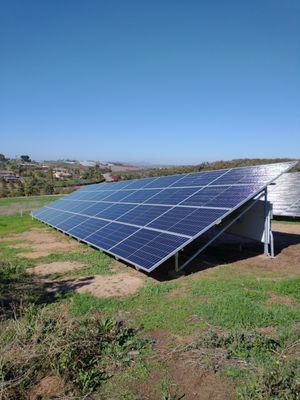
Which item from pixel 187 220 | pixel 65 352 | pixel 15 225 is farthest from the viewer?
pixel 15 225

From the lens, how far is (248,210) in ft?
44.7

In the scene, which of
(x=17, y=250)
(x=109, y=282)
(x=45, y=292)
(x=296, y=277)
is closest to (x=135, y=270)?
(x=109, y=282)

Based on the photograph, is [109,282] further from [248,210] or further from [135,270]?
[248,210]

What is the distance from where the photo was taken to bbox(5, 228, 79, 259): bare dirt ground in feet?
51.1

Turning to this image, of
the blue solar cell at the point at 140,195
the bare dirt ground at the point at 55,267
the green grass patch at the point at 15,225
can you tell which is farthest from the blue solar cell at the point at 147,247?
the green grass patch at the point at 15,225

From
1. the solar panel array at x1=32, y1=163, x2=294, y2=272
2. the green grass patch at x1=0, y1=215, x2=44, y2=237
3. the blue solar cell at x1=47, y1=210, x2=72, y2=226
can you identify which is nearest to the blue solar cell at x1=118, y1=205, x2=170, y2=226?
the solar panel array at x1=32, y1=163, x2=294, y2=272

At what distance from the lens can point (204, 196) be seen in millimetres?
13258

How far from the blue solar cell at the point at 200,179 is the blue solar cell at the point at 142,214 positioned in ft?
8.05

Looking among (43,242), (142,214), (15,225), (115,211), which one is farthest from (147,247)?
(15,225)

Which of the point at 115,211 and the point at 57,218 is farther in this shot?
the point at 57,218

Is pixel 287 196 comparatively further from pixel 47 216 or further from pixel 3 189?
pixel 3 189

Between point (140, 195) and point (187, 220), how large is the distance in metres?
7.37

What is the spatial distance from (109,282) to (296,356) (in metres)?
6.07

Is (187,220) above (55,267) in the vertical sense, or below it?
above
